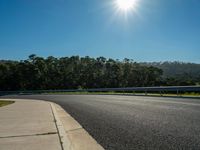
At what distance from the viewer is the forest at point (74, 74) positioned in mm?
91375

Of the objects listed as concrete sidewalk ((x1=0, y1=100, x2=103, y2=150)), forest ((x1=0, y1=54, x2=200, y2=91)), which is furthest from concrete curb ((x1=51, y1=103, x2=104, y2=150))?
forest ((x1=0, y1=54, x2=200, y2=91))

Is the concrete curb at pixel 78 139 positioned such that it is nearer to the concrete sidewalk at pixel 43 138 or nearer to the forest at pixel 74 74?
the concrete sidewalk at pixel 43 138

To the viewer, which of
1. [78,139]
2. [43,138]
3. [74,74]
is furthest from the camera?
[74,74]

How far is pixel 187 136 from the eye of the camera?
6859 mm

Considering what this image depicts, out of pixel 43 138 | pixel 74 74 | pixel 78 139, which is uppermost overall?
pixel 74 74

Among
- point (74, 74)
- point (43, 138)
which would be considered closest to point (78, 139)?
point (43, 138)

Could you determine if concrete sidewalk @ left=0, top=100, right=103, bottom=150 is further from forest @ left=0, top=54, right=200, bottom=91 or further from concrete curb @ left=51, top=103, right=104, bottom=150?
forest @ left=0, top=54, right=200, bottom=91

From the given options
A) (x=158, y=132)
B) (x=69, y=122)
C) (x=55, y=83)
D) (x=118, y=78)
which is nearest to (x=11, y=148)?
(x=158, y=132)

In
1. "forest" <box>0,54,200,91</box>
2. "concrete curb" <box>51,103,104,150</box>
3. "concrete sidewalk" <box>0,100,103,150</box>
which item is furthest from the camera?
"forest" <box>0,54,200,91</box>

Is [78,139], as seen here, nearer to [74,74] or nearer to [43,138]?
[43,138]

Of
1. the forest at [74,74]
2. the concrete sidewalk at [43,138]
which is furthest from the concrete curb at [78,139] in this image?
the forest at [74,74]

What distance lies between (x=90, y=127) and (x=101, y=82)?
92734mm

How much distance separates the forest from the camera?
91.4m

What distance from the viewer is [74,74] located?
10256 cm
